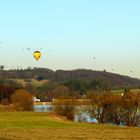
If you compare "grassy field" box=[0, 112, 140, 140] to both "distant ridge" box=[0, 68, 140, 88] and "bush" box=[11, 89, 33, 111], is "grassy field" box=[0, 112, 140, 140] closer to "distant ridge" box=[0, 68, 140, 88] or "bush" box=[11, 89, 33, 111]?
"bush" box=[11, 89, 33, 111]

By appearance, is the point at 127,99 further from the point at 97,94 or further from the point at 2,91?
the point at 2,91

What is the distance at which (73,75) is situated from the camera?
6368 inches

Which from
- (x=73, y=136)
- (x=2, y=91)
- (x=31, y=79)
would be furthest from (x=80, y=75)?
(x=73, y=136)

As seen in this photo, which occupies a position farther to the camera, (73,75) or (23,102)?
(73,75)

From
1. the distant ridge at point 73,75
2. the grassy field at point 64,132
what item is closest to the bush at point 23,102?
the grassy field at point 64,132

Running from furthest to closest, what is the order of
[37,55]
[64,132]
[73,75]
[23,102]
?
1. [73,75]
2. [23,102]
3. [37,55]
4. [64,132]

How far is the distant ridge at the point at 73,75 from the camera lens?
142m

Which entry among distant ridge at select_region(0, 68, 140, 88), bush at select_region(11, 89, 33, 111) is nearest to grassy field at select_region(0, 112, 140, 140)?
bush at select_region(11, 89, 33, 111)

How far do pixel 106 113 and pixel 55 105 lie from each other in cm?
715

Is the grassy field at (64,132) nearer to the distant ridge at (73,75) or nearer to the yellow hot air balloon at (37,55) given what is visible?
the yellow hot air balloon at (37,55)

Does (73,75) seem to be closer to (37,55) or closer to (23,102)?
(23,102)

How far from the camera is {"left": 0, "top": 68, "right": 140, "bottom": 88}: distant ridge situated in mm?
141850

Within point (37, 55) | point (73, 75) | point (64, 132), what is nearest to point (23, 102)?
point (37, 55)

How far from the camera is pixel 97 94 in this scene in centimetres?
6619
